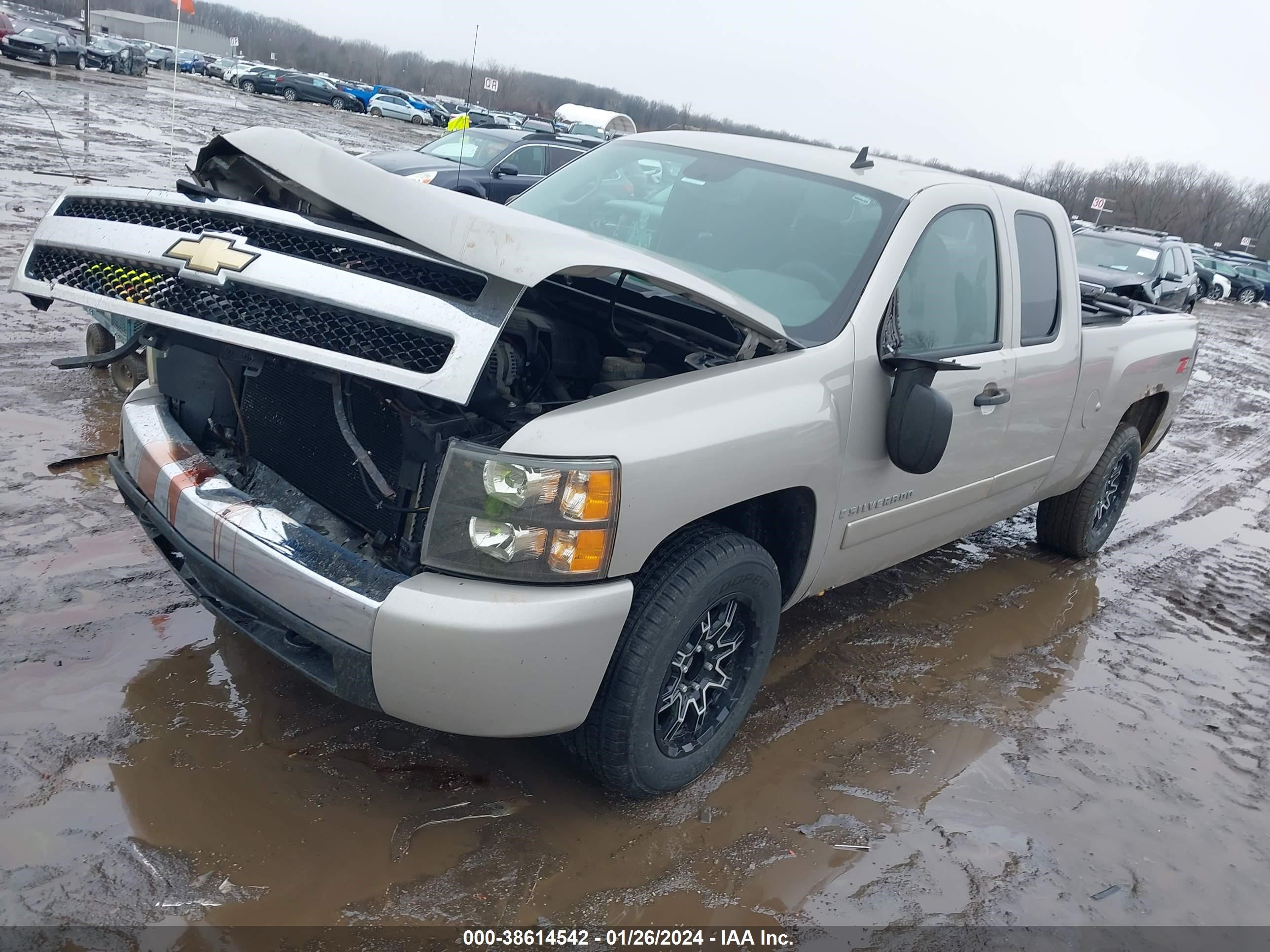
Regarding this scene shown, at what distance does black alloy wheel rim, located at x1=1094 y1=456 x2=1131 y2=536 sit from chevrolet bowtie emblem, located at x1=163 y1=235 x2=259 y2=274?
462 centimetres

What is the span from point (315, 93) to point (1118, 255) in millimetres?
38348

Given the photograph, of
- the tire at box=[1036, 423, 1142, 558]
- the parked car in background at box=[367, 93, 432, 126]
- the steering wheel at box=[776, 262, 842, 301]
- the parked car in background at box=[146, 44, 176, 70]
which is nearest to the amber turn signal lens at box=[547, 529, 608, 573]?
the steering wheel at box=[776, 262, 842, 301]

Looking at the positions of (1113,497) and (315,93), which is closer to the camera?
(1113,497)

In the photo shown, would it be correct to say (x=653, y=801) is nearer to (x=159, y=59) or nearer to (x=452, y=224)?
(x=452, y=224)

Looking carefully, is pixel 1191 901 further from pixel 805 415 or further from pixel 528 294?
pixel 528 294

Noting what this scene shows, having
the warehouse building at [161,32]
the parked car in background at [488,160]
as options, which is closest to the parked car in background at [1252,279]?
the parked car in background at [488,160]

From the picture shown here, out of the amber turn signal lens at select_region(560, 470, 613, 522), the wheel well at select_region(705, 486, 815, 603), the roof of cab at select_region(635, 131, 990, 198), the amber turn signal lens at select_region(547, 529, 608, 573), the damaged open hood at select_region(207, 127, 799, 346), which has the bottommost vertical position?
the wheel well at select_region(705, 486, 815, 603)

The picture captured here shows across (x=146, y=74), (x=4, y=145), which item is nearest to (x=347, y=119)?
(x=146, y=74)

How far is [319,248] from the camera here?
246cm

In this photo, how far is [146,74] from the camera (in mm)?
40375

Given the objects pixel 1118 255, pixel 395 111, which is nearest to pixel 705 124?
pixel 395 111

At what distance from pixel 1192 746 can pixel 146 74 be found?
46470 millimetres

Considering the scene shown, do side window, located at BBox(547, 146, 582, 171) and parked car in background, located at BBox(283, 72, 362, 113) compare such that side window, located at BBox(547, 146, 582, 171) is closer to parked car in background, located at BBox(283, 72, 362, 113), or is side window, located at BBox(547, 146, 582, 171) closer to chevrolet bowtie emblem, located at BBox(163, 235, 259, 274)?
chevrolet bowtie emblem, located at BBox(163, 235, 259, 274)

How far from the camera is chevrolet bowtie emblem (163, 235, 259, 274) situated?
2.35 m
